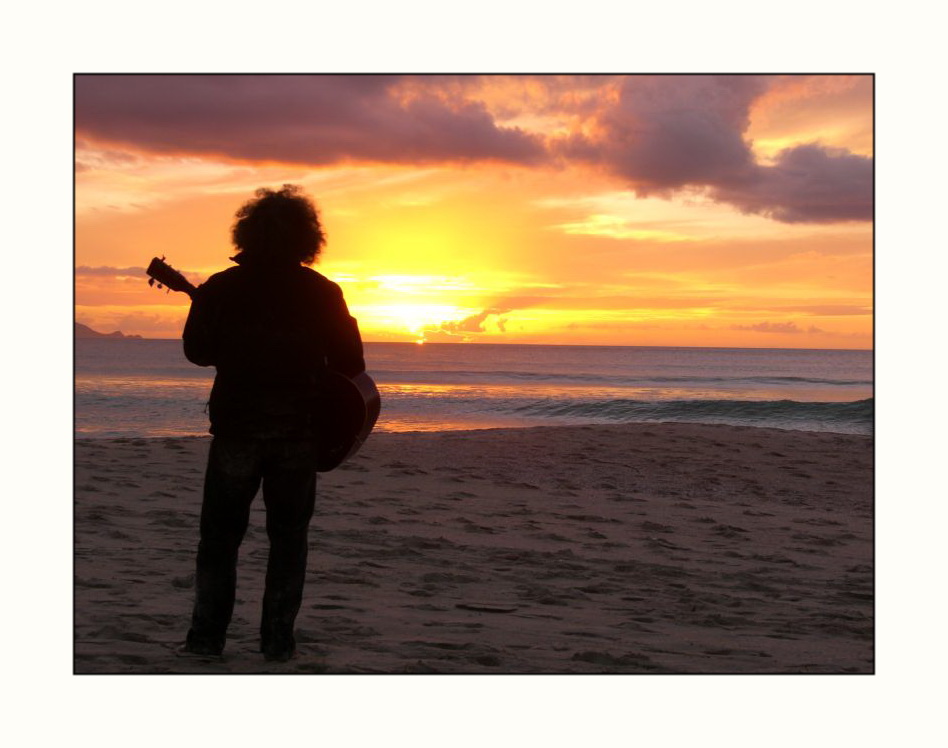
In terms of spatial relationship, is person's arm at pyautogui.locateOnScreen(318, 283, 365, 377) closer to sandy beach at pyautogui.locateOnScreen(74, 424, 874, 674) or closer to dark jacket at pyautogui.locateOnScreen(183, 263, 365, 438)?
dark jacket at pyautogui.locateOnScreen(183, 263, 365, 438)

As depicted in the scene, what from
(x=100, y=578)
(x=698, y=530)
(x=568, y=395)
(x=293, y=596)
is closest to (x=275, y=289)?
(x=293, y=596)

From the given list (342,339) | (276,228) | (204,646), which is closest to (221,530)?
(204,646)

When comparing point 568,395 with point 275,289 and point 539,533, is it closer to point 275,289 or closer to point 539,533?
point 539,533

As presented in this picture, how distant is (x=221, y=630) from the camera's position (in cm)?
431

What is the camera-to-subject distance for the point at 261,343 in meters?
4.09

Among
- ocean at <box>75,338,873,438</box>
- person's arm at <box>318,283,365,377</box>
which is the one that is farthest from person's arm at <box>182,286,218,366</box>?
ocean at <box>75,338,873,438</box>

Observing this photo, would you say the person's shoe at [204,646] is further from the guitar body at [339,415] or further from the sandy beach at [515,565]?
the guitar body at [339,415]

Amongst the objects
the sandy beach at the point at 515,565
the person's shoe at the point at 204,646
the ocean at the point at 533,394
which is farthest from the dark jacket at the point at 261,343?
the ocean at the point at 533,394

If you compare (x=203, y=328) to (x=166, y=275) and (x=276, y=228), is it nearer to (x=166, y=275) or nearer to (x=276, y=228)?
(x=166, y=275)

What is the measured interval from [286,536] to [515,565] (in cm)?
294

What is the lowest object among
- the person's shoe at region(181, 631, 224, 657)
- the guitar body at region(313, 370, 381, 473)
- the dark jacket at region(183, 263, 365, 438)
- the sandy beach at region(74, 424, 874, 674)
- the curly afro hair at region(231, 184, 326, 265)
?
the sandy beach at region(74, 424, 874, 674)

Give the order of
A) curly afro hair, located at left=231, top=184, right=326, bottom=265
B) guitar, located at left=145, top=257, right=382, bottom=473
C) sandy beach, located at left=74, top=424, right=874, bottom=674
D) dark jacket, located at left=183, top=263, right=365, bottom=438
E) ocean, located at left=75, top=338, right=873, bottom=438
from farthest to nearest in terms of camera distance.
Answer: ocean, located at left=75, top=338, right=873, bottom=438
sandy beach, located at left=74, top=424, right=874, bottom=674
guitar, located at left=145, top=257, right=382, bottom=473
curly afro hair, located at left=231, top=184, right=326, bottom=265
dark jacket, located at left=183, top=263, right=365, bottom=438

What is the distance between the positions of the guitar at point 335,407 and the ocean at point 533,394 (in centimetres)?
1549

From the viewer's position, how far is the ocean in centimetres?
2344
